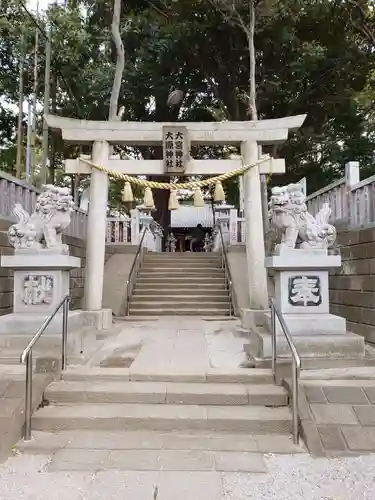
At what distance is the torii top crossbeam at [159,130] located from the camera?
8297 mm

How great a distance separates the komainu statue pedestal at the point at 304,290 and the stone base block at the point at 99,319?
3273 mm

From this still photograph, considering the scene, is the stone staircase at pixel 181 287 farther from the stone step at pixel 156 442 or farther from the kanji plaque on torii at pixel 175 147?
the stone step at pixel 156 442

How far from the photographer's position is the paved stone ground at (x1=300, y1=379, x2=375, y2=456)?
3.75m

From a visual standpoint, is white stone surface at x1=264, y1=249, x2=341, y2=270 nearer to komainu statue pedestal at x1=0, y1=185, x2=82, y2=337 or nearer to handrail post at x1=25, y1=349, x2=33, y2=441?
komainu statue pedestal at x1=0, y1=185, x2=82, y2=337

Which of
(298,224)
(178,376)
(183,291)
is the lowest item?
(178,376)

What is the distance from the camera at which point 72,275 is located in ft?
33.3

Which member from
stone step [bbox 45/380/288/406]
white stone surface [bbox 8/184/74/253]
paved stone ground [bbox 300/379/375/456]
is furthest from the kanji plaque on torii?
paved stone ground [bbox 300/379/375/456]

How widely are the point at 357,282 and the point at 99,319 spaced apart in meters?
4.90

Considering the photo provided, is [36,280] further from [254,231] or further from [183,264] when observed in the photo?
[183,264]

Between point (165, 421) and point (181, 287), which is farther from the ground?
point (181, 287)

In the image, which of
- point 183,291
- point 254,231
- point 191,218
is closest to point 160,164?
point 254,231

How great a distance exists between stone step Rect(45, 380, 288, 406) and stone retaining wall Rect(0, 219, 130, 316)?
9.59 ft

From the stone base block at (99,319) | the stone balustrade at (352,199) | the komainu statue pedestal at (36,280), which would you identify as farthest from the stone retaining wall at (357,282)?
the komainu statue pedestal at (36,280)

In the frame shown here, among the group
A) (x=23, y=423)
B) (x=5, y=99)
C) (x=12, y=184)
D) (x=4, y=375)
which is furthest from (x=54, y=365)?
(x=5, y=99)
